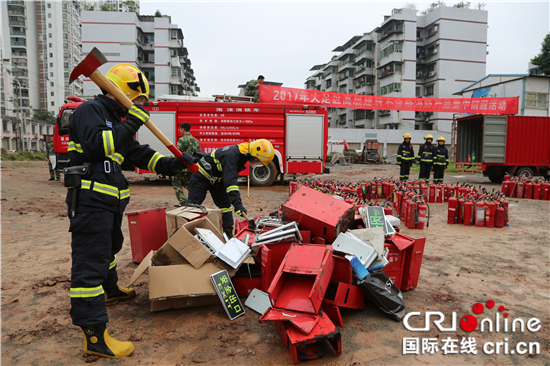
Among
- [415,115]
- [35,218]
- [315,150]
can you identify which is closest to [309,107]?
[315,150]

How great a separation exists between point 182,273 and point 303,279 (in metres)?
1.09

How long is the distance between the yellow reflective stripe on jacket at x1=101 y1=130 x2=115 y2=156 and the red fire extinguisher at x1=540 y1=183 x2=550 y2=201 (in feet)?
41.1

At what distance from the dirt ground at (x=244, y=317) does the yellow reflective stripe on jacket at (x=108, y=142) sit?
1.51m

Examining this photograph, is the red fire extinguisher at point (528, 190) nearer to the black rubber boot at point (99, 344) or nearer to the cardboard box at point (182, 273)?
the cardboard box at point (182, 273)

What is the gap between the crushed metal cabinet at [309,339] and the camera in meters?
2.22

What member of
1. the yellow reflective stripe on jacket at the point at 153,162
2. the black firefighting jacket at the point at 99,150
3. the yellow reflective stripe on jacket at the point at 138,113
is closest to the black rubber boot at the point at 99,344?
the black firefighting jacket at the point at 99,150

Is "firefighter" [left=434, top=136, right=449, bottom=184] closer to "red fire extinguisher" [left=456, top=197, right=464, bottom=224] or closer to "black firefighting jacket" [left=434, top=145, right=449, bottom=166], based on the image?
"black firefighting jacket" [left=434, top=145, right=449, bottom=166]

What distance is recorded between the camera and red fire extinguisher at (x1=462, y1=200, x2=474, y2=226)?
6727 millimetres

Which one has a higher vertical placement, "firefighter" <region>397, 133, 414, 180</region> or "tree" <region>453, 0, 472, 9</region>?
"tree" <region>453, 0, 472, 9</region>

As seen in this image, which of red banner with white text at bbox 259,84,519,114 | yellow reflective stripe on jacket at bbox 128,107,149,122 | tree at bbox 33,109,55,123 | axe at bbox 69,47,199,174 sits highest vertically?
tree at bbox 33,109,55,123

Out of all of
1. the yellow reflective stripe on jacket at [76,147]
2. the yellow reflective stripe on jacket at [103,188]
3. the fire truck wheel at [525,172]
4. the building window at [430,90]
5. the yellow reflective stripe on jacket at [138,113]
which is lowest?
the fire truck wheel at [525,172]

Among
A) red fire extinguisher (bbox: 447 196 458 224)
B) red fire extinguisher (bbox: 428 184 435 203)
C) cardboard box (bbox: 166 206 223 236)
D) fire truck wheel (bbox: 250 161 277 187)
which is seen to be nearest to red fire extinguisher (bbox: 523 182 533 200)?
red fire extinguisher (bbox: 428 184 435 203)

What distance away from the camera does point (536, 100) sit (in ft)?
81.3

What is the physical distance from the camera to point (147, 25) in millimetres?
44938
